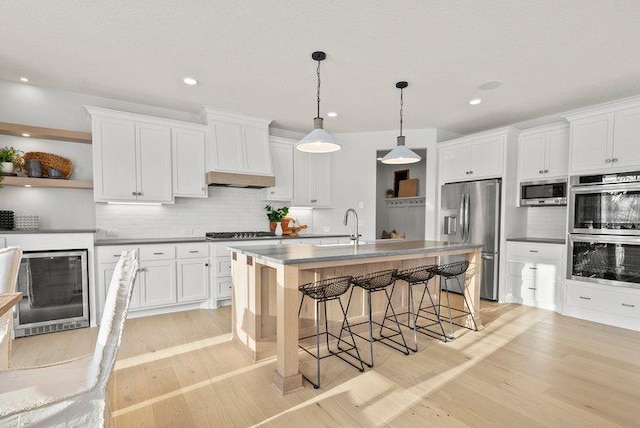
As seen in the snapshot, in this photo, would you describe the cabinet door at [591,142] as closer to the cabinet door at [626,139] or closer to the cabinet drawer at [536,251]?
the cabinet door at [626,139]

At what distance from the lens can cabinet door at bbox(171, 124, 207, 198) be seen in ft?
13.8

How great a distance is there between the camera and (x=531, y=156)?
447 centimetres

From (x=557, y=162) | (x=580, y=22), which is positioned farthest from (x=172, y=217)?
(x=557, y=162)

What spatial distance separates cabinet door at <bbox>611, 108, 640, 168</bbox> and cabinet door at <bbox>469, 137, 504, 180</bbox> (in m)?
1.19

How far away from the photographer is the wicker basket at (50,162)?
3.59 metres

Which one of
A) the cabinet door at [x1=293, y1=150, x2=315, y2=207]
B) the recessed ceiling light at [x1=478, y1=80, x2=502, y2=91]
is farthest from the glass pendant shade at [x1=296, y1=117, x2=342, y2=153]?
the cabinet door at [x1=293, y1=150, x2=315, y2=207]

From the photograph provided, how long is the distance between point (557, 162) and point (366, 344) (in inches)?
139

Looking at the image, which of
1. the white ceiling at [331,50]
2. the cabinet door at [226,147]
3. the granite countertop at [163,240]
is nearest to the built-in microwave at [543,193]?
the white ceiling at [331,50]

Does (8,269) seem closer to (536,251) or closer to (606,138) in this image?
(536,251)

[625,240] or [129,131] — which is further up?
[129,131]

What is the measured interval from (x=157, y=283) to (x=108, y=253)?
62cm

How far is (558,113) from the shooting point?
4473 millimetres

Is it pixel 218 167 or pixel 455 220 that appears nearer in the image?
pixel 218 167

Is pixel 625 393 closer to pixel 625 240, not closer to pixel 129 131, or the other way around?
pixel 625 240
